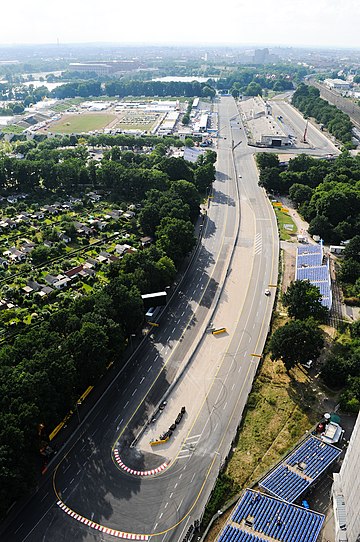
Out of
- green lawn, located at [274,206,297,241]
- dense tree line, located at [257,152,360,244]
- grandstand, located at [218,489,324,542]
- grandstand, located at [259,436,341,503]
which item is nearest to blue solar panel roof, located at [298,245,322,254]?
green lawn, located at [274,206,297,241]

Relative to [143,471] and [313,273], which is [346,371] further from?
[143,471]

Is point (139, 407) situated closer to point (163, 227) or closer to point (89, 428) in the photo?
point (89, 428)

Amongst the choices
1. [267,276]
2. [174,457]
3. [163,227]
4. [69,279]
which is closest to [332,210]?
[267,276]

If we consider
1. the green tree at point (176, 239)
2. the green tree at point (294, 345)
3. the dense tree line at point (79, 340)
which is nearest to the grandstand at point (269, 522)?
the green tree at point (294, 345)

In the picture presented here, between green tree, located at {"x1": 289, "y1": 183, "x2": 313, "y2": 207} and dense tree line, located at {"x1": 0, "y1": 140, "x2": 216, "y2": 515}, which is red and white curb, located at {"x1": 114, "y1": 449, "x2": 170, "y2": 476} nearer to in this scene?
dense tree line, located at {"x1": 0, "y1": 140, "x2": 216, "y2": 515}

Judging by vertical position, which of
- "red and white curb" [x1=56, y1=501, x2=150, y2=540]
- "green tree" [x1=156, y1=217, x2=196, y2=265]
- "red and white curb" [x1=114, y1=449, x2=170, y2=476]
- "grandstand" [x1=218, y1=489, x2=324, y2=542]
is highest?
"green tree" [x1=156, y1=217, x2=196, y2=265]

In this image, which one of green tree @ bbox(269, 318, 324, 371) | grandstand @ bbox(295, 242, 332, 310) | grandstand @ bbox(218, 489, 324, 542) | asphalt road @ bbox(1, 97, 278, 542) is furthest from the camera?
grandstand @ bbox(295, 242, 332, 310)
